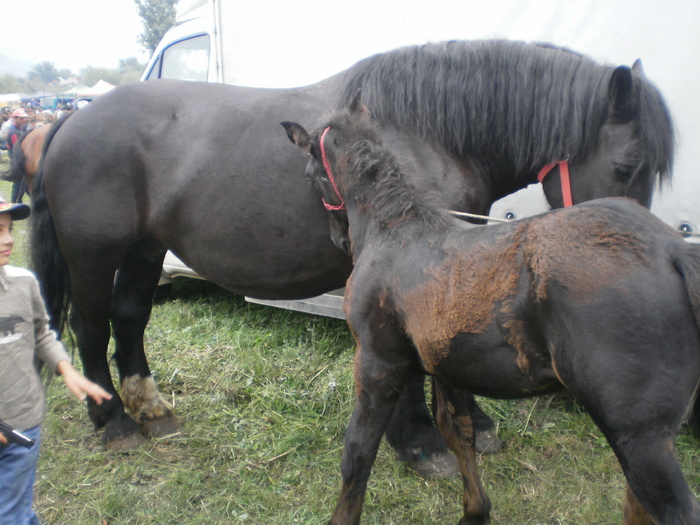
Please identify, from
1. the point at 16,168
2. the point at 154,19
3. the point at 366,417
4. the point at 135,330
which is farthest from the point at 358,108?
the point at 154,19

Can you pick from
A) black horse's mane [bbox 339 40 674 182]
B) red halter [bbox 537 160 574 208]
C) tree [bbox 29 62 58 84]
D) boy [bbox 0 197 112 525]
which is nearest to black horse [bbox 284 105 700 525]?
black horse's mane [bbox 339 40 674 182]

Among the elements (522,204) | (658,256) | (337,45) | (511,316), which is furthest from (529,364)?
(337,45)

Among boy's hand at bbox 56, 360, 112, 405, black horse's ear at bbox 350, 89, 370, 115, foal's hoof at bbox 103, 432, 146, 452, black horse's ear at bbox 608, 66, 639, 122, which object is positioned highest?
black horse's ear at bbox 608, 66, 639, 122

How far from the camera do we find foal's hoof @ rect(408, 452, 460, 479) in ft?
9.75

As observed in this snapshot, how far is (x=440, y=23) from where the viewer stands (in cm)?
355

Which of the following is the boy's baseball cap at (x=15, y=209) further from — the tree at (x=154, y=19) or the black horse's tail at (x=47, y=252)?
the tree at (x=154, y=19)

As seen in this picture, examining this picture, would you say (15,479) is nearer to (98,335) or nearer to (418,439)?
(98,335)

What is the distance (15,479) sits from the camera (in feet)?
6.43

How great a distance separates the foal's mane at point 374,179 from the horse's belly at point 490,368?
1.50 feet

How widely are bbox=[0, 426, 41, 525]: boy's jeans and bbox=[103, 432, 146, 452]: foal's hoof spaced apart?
130cm

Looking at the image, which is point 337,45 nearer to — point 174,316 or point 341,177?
point 341,177

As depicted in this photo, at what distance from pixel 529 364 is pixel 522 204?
2007mm

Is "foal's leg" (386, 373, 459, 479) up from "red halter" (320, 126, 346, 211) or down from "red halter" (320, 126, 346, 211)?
down

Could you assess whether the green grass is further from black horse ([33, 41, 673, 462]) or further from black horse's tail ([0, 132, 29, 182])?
black horse's tail ([0, 132, 29, 182])
